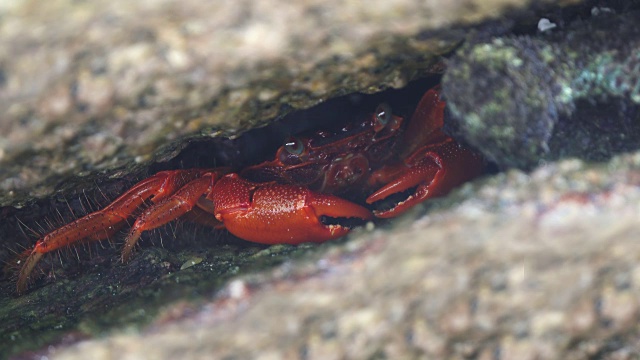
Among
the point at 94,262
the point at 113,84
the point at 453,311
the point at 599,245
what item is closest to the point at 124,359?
the point at 113,84

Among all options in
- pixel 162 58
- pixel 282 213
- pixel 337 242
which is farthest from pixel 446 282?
pixel 282 213

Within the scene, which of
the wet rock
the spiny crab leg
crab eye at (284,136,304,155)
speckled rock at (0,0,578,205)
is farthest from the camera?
crab eye at (284,136,304,155)

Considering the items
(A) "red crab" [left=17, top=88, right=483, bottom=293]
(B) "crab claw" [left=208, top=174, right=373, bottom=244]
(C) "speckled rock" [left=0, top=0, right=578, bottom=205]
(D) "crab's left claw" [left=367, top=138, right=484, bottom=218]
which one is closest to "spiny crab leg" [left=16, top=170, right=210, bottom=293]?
(A) "red crab" [left=17, top=88, right=483, bottom=293]

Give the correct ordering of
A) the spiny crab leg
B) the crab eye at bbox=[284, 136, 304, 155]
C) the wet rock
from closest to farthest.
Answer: the wet rock
the spiny crab leg
the crab eye at bbox=[284, 136, 304, 155]

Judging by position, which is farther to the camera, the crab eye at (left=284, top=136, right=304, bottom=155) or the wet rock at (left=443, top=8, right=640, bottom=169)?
the crab eye at (left=284, top=136, right=304, bottom=155)

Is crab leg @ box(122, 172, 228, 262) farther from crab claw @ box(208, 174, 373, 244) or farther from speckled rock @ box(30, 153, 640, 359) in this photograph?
speckled rock @ box(30, 153, 640, 359)

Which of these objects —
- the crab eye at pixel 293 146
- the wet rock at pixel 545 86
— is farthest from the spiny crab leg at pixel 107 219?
the wet rock at pixel 545 86
